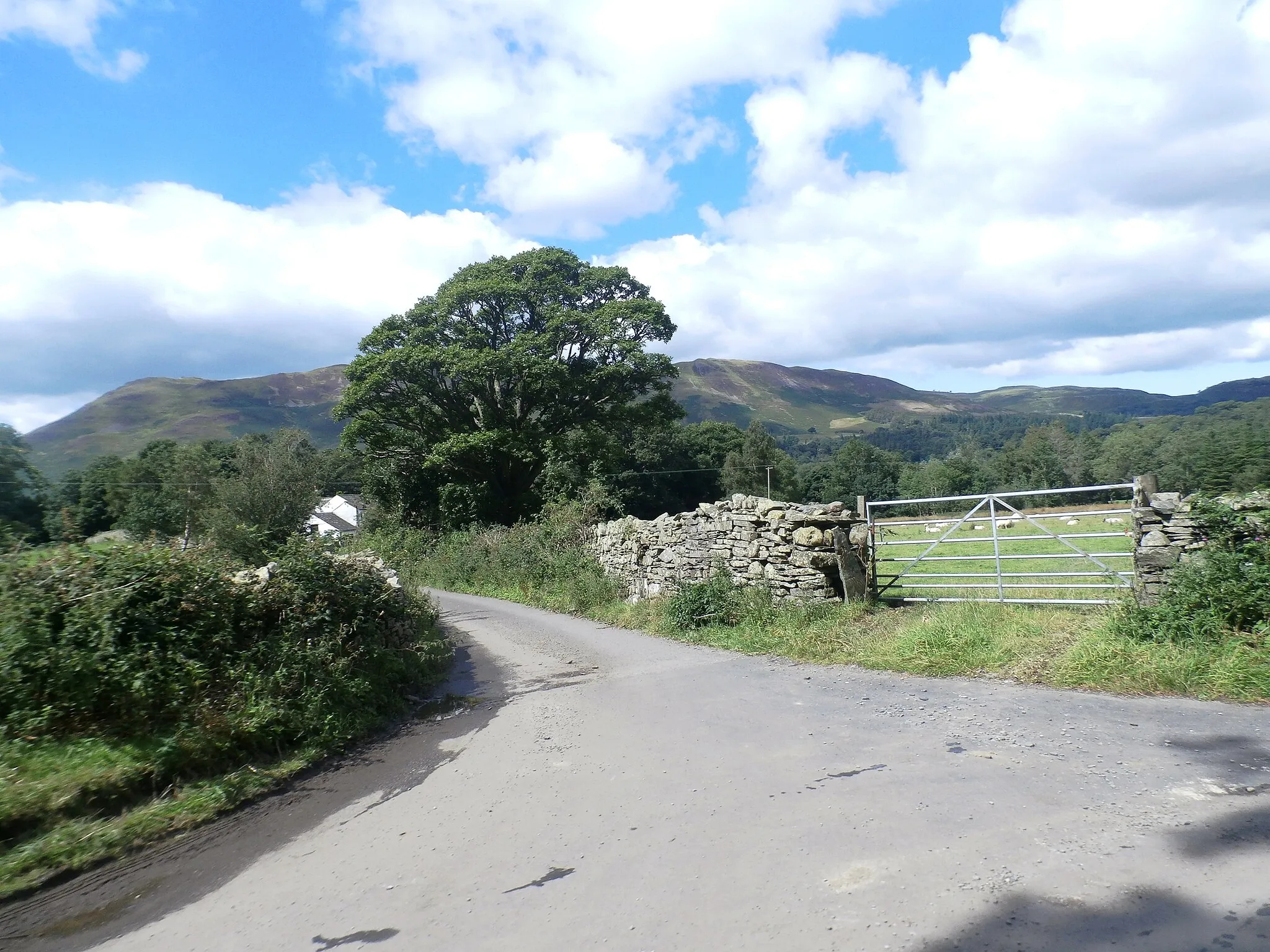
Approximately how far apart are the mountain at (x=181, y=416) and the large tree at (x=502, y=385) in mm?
3349

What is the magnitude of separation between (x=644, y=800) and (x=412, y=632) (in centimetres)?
562

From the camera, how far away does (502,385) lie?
122 feet

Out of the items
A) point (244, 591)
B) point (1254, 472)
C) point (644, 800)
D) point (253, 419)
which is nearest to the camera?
point (644, 800)

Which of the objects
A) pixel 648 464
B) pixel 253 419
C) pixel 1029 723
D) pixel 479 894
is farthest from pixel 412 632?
pixel 253 419

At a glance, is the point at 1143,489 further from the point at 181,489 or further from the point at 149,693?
the point at 181,489

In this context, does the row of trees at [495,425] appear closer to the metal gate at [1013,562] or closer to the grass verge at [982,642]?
the metal gate at [1013,562]

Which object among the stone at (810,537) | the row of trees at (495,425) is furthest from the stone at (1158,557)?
the row of trees at (495,425)

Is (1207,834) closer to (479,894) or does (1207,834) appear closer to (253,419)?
(479,894)

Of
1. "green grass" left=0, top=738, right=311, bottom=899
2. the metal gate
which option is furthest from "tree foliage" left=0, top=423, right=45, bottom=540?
the metal gate

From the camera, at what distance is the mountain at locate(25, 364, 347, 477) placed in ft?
165

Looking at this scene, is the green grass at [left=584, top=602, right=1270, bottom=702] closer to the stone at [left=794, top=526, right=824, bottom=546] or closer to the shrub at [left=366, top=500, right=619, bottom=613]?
the stone at [left=794, top=526, right=824, bottom=546]

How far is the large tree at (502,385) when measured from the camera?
1375 inches

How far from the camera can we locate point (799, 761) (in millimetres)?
5723

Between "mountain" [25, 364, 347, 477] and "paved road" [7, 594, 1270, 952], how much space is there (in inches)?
880
